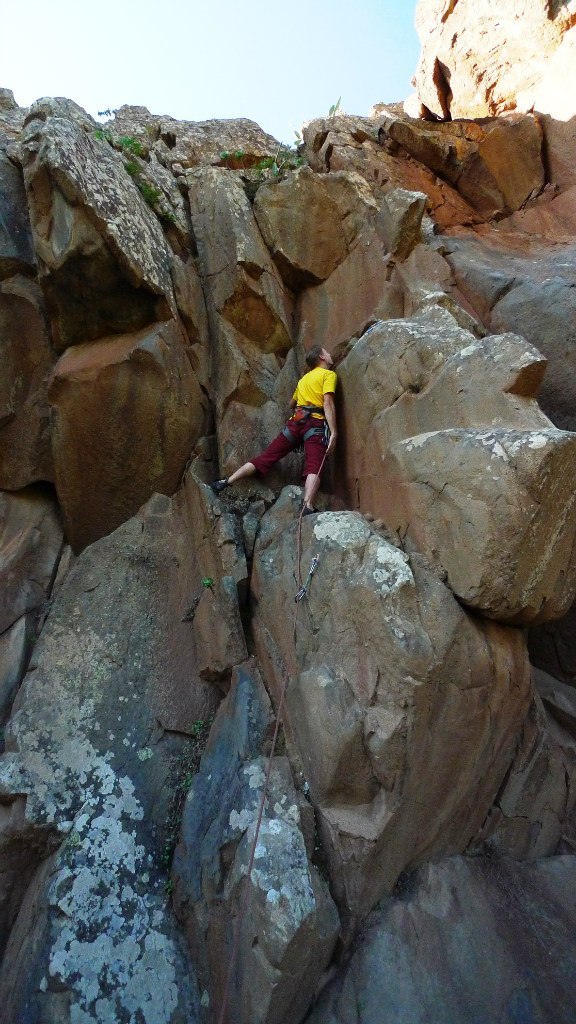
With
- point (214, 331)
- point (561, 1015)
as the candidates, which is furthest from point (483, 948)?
point (214, 331)

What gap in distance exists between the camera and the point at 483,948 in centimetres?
405

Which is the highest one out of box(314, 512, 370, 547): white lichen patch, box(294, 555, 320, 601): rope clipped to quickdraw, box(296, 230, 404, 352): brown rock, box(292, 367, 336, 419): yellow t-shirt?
box(296, 230, 404, 352): brown rock

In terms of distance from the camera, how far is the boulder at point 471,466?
4.41m

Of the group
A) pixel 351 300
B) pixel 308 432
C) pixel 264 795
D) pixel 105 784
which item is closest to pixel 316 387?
pixel 308 432

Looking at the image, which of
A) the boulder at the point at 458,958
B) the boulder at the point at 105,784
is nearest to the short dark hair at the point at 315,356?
the boulder at the point at 105,784

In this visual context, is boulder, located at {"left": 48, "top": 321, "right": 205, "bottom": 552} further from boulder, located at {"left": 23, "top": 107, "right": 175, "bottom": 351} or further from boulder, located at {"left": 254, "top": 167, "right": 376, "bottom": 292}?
boulder, located at {"left": 254, "top": 167, "right": 376, "bottom": 292}

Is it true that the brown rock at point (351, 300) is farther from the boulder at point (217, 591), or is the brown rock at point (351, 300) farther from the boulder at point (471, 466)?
the boulder at point (217, 591)

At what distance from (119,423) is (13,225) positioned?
269cm

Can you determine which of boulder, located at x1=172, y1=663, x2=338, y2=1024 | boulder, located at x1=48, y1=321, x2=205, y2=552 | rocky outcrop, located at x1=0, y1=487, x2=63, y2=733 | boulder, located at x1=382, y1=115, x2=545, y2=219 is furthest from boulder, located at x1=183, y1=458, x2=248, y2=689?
boulder, located at x1=382, y1=115, x2=545, y2=219

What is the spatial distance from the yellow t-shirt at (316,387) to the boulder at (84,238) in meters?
1.81

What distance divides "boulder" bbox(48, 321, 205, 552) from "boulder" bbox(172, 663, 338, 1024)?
3.07 meters

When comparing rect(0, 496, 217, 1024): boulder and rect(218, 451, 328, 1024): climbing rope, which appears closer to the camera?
rect(218, 451, 328, 1024): climbing rope

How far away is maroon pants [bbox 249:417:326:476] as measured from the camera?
20.6 feet

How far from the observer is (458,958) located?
398 cm
